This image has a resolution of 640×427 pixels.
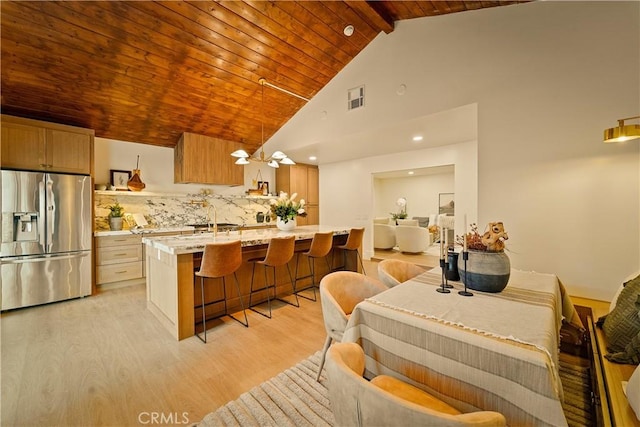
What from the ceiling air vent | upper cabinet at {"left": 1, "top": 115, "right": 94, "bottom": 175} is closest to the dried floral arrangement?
the ceiling air vent

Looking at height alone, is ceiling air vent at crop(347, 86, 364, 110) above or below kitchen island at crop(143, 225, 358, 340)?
above

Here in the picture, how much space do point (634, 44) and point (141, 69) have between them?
17.7 ft

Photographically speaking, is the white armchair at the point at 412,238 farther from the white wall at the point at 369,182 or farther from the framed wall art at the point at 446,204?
the framed wall art at the point at 446,204

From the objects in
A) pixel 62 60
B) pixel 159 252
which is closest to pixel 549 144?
pixel 159 252

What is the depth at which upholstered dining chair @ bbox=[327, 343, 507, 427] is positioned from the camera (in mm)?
664

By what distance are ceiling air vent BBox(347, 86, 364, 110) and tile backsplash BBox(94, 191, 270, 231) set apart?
112 inches

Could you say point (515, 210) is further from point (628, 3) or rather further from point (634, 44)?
point (628, 3)

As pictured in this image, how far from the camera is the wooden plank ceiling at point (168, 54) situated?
113 inches

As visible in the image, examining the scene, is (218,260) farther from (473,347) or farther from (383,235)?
(383,235)

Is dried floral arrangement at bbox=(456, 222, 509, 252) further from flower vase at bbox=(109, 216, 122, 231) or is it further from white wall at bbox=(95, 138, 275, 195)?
white wall at bbox=(95, 138, 275, 195)

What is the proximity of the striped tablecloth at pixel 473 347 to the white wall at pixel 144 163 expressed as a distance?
5.16 m

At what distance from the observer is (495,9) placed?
123 inches

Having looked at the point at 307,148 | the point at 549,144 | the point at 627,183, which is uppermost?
the point at 307,148

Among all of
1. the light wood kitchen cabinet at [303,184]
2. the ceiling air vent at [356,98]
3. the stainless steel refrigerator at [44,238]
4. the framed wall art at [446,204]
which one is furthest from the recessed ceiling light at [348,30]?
the framed wall art at [446,204]
